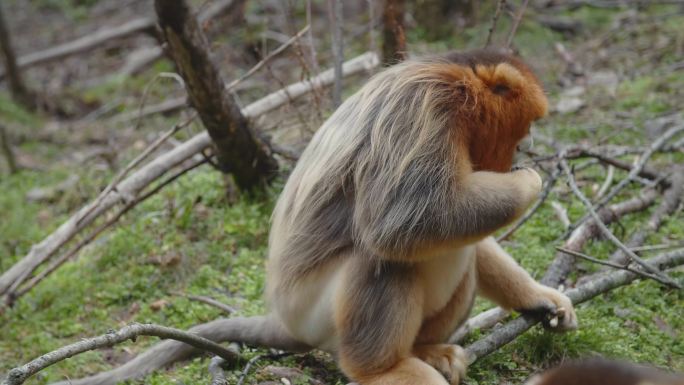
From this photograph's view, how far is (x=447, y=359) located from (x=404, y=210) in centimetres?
88

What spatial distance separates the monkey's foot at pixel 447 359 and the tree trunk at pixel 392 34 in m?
2.55

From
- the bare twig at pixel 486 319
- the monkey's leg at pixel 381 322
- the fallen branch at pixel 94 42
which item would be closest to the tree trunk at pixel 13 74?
the fallen branch at pixel 94 42

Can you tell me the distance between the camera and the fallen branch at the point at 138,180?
18.7ft

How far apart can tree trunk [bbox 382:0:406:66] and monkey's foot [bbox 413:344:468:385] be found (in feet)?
8.37

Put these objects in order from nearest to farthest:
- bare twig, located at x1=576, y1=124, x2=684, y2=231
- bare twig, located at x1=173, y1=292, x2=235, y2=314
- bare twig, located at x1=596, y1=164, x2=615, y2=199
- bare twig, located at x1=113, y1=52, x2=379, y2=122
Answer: bare twig, located at x1=173, y1=292, x2=235, y2=314
bare twig, located at x1=576, y1=124, x2=684, y2=231
bare twig, located at x1=596, y1=164, x2=615, y2=199
bare twig, located at x1=113, y1=52, x2=379, y2=122

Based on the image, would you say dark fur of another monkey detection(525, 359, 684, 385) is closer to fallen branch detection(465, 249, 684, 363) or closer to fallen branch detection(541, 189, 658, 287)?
fallen branch detection(465, 249, 684, 363)

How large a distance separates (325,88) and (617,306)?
117 inches

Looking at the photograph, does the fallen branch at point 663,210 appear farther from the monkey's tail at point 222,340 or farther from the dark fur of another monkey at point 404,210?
the monkey's tail at point 222,340

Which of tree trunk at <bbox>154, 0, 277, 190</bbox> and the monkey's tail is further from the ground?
tree trunk at <bbox>154, 0, 277, 190</bbox>

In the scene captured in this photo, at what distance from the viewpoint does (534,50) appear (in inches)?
399

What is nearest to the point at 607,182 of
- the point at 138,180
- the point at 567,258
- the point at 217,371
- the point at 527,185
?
the point at 567,258

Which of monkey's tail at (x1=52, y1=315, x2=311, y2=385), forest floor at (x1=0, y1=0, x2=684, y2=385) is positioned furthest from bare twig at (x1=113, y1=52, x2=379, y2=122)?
monkey's tail at (x1=52, y1=315, x2=311, y2=385)

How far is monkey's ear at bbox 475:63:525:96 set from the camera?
387cm

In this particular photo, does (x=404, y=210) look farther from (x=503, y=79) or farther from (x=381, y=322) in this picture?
(x=503, y=79)
